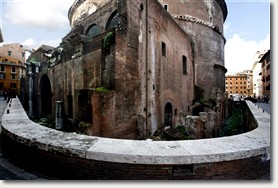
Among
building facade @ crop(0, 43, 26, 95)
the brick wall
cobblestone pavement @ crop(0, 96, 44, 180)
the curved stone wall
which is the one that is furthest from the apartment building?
cobblestone pavement @ crop(0, 96, 44, 180)

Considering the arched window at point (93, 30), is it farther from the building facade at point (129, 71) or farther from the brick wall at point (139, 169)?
the brick wall at point (139, 169)

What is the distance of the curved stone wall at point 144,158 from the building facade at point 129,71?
3.79 metres

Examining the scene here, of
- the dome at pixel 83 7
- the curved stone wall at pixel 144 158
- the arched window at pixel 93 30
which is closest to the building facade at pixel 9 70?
the dome at pixel 83 7

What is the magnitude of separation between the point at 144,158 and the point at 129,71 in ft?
20.3

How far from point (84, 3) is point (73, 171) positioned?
2034 cm

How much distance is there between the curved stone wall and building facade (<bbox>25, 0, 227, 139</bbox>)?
3.79 metres

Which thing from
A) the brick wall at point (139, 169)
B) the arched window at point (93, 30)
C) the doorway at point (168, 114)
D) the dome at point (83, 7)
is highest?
the dome at point (83, 7)

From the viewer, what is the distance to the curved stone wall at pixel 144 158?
2.47 metres

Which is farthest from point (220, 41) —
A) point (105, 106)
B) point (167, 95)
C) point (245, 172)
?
point (245, 172)

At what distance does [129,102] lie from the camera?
8359 millimetres

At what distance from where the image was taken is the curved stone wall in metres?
2.47

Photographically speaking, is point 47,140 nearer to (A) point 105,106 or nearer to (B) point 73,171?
(B) point 73,171

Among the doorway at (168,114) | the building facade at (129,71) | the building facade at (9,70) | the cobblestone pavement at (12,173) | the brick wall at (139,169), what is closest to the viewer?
the brick wall at (139,169)

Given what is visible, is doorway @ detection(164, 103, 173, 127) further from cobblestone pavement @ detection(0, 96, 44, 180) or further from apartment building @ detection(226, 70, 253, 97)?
apartment building @ detection(226, 70, 253, 97)
